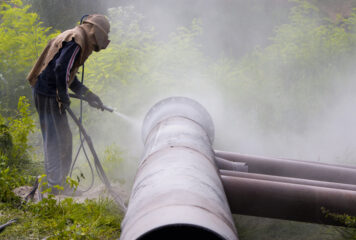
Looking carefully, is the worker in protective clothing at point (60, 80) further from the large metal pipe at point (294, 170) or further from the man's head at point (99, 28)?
the large metal pipe at point (294, 170)

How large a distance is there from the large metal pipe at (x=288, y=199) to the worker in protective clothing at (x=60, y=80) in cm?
235

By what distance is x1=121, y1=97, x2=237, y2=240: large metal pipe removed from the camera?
194 centimetres

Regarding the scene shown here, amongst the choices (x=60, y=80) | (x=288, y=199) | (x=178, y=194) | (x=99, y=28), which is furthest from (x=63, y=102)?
(x=288, y=199)

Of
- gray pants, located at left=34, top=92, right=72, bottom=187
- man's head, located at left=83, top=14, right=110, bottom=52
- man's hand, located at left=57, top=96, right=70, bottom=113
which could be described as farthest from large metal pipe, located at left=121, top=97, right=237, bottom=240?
gray pants, located at left=34, top=92, right=72, bottom=187

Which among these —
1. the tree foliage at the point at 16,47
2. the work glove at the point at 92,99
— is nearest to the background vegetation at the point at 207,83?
the tree foliage at the point at 16,47

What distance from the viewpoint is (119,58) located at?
7.10 meters

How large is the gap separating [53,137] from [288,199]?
304 centimetres

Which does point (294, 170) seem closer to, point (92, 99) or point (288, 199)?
point (288, 199)

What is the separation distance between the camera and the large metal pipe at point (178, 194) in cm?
194

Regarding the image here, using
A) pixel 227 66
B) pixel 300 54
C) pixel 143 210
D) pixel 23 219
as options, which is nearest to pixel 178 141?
pixel 143 210

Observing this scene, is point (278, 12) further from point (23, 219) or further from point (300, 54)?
point (23, 219)

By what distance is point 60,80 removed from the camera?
13.4ft

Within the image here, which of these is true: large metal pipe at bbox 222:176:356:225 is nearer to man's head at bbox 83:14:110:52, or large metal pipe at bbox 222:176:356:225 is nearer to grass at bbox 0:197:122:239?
grass at bbox 0:197:122:239

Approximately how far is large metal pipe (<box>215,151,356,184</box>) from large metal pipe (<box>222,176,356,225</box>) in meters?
0.80
